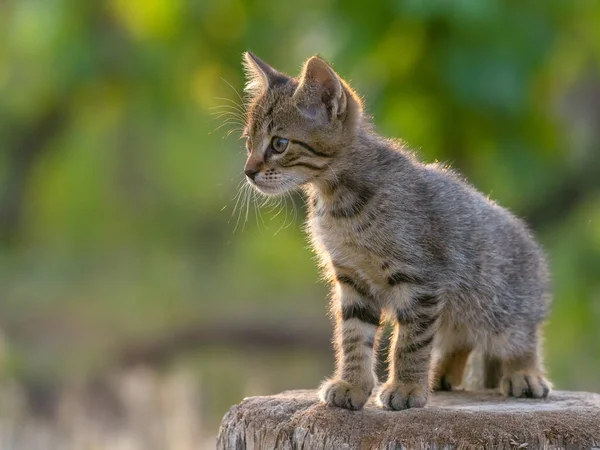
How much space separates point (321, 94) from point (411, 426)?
1579mm

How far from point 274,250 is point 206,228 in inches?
60.5

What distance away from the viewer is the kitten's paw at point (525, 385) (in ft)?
15.5

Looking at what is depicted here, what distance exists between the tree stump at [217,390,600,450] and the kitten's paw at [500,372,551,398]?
328mm

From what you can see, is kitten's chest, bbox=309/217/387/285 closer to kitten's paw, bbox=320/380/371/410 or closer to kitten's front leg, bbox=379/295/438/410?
kitten's front leg, bbox=379/295/438/410

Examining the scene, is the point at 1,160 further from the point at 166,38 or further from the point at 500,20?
the point at 500,20

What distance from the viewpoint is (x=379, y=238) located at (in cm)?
441

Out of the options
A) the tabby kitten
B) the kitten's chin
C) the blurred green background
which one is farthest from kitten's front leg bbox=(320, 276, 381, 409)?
the blurred green background

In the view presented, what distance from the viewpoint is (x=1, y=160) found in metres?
13.8

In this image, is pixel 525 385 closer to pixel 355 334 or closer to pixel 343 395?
pixel 355 334

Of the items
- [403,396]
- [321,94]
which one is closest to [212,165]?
[321,94]

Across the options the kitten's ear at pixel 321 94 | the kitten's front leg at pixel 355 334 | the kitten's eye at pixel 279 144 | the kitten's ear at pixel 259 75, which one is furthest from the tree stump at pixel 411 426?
the kitten's ear at pixel 259 75

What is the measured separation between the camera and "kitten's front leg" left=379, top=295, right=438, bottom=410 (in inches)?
171

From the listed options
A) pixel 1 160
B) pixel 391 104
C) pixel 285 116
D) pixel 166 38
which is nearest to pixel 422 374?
pixel 285 116

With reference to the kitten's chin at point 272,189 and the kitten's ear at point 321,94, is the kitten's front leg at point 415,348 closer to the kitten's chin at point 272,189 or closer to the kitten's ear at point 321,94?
the kitten's chin at point 272,189
